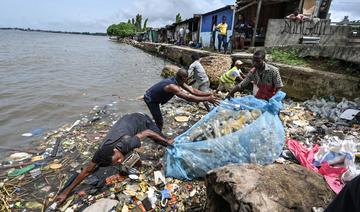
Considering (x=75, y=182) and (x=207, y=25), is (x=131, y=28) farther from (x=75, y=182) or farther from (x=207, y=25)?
(x=75, y=182)

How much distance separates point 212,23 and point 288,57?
9.37 meters

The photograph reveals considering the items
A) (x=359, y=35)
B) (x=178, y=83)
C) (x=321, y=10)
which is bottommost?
(x=178, y=83)

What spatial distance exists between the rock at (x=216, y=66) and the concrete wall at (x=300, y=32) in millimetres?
2277

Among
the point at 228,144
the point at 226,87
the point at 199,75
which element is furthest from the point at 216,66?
the point at 228,144

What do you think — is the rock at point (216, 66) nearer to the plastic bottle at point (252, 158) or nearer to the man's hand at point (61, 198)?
the plastic bottle at point (252, 158)

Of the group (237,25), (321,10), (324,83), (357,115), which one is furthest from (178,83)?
(321,10)

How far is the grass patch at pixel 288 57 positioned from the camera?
6.97 meters

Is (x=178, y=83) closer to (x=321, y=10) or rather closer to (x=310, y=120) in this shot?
(x=310, y=120)

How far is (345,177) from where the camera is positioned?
2.46m

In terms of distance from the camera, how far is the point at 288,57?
24.6ft

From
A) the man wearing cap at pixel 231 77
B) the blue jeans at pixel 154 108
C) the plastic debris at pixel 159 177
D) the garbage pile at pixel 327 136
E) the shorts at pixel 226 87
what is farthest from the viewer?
the shorts at pixel 226 87

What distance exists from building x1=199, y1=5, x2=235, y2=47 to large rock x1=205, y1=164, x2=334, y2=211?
38.2ft

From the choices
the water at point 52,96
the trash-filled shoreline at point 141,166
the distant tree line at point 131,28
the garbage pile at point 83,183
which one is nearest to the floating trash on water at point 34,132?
the water at point 52,96

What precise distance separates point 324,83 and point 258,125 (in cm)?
367
